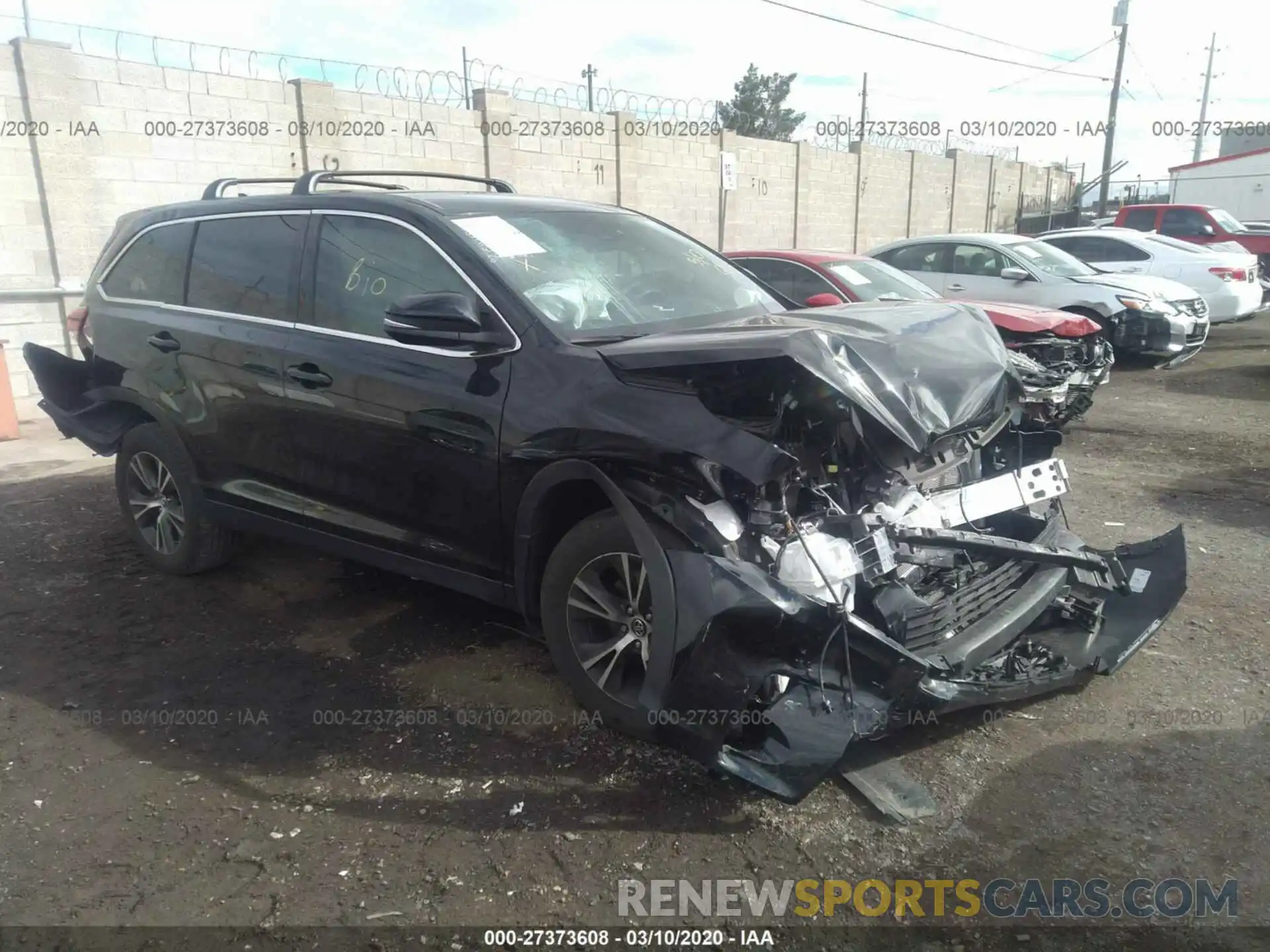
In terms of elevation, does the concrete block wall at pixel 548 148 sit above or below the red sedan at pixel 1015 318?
above

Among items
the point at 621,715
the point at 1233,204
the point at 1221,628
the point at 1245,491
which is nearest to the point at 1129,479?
the point at 1245,491

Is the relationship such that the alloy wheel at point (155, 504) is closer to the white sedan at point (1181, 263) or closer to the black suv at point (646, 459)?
the black suv at point (646, 459)

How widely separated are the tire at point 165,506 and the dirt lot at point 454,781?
0.85 ft

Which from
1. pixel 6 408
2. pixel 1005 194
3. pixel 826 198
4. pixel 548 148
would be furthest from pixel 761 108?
pixel 6 408

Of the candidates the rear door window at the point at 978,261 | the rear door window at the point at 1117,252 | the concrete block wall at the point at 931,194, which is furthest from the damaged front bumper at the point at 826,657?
the concrete block wall at the point at 931,194

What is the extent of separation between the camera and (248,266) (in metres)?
4.50

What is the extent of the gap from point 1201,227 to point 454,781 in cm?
1885

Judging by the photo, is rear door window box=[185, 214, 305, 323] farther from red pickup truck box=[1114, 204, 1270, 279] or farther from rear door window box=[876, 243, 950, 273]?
red pickup truck box=[1114, 204, 1270, 279]

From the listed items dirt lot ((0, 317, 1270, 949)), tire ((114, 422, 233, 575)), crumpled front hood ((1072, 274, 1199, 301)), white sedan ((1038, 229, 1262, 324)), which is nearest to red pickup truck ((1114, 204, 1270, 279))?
white sedan ((1038, 229, 1262, 324))

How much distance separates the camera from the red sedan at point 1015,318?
22.9ft

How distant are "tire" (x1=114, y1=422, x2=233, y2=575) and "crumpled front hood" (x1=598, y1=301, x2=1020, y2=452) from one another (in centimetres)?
275

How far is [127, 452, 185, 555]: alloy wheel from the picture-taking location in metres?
5.06

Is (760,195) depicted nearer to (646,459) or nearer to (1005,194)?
(1005,194)

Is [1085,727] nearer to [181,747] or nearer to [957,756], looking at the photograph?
[957,756]
